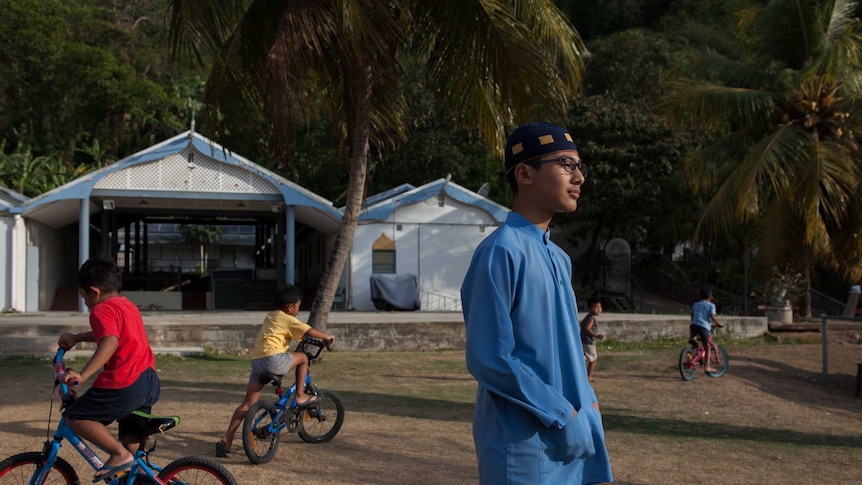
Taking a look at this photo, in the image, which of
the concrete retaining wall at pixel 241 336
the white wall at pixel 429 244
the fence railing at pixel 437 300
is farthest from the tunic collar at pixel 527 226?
the fence railing at pixel 437 300

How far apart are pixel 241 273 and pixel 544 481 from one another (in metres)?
26.4

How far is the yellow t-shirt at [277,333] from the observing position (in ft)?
24.3

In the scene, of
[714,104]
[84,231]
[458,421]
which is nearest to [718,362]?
[458,421]

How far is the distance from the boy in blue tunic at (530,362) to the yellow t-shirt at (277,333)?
4747mm

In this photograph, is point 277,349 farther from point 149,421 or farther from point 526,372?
point 526,372

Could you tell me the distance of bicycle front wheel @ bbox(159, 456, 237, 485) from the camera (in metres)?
5.02

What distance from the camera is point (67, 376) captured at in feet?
15.7

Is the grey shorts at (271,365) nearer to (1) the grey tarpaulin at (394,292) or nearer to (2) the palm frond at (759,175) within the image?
(2) the palm frond at (759,175)

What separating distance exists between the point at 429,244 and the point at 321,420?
19.1m

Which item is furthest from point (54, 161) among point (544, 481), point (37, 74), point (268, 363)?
point (544, 481)

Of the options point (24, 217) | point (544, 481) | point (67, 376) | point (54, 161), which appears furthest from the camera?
point (54, 161)

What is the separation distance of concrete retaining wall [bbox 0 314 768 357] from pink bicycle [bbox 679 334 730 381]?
171 inches

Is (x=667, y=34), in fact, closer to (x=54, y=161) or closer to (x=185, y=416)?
(x=54, y=161)

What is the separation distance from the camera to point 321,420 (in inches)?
320
